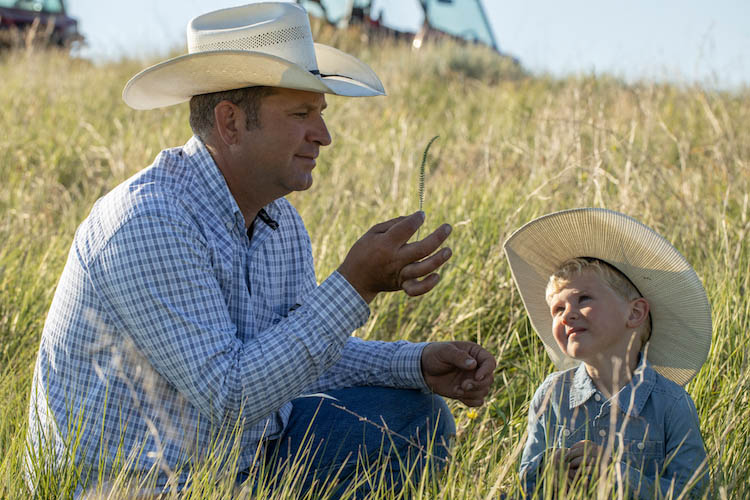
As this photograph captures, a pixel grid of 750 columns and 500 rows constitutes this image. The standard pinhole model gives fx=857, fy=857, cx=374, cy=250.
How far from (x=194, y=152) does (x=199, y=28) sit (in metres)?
0.45

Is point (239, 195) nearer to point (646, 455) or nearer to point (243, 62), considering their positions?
point (243, 62)

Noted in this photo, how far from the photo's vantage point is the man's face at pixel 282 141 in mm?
2473

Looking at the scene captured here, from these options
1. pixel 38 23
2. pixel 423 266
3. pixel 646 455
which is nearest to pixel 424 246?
pixel 423 266

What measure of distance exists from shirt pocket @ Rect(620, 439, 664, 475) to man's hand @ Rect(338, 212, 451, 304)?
0.61 m

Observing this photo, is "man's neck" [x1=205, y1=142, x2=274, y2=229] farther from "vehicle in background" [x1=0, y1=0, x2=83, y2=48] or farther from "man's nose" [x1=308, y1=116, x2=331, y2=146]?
"vehicle in background" [x1=0, y1=0, x2=83, y2=48]

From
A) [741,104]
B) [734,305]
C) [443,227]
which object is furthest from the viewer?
Answer: [741,104]

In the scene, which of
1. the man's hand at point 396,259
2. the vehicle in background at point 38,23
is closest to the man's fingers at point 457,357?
the man's hand at point 396,259

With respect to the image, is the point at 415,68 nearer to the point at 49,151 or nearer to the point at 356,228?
the point at 49,151

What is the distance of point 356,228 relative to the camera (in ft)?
13.6

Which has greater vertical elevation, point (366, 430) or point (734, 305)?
point (734, 305)

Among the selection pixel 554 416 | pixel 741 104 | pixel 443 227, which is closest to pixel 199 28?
pixel 443 227

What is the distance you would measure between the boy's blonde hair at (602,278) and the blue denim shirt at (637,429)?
0.17 m

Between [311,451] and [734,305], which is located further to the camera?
[734,305]

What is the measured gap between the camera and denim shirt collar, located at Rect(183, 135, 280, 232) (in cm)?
242
